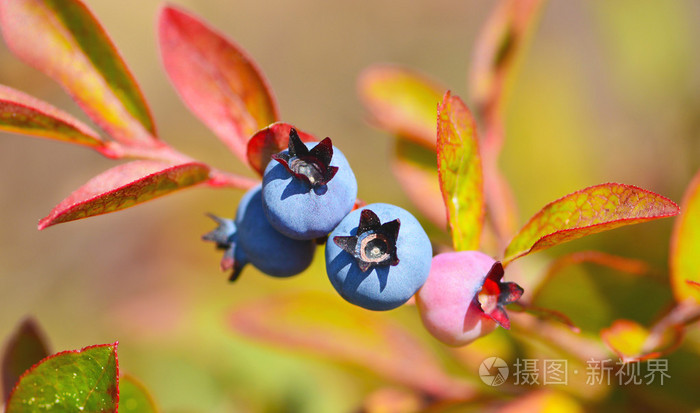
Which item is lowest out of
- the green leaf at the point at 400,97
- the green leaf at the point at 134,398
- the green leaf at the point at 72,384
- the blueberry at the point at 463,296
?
the green leaf at the point at 134,398

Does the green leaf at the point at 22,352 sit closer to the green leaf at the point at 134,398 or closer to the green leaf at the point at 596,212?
the green leaf at the point at 134,398

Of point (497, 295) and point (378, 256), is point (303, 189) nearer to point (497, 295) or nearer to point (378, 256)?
point (378, 256)

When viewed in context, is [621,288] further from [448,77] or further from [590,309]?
[448,77]

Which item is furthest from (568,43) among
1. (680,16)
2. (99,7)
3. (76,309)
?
(76,309)

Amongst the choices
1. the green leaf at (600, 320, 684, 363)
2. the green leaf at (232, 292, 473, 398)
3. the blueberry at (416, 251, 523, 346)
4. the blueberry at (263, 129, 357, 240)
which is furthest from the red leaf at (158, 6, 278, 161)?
the green leaf at (600, 320, 684, 363)

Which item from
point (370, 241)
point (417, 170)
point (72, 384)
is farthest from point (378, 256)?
point (417, 170)

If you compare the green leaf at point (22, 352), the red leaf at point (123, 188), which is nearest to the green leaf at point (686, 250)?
the red leaf at point (123, 188)

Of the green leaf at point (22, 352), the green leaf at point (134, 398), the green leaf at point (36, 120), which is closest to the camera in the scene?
the green leaf at point (36, 120)

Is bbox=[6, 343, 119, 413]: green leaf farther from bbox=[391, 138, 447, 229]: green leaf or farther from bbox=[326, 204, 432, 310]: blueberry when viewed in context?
bbox=[391, 138, 447, 229]: green leaf
